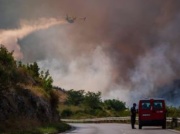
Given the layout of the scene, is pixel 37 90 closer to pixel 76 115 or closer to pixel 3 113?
pixel 3 113

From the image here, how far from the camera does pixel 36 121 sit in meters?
44.3

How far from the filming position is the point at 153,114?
4606 cm

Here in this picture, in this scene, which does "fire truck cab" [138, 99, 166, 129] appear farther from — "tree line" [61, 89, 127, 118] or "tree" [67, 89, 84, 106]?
"tree" [67, 89, 84, 106]

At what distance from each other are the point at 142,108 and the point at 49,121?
394 inches

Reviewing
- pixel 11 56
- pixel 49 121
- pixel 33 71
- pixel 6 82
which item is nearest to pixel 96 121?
pixel 33 71

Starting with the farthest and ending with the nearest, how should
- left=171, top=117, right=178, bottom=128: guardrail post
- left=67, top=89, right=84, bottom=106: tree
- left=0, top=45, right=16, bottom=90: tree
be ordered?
left=67, top=89, right=84, bottom=106: tree
left=171, top=117, right=178, bottom=128: guardrail post
left=0, top=45, right=16, bottom=90: tree

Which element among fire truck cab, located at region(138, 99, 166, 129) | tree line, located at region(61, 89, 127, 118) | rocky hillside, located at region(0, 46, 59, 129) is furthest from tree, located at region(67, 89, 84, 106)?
fire truck cab, located at region(138, 99, 166, 129)

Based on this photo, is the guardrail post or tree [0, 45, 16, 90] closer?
tree [0, 45, 16, 90]

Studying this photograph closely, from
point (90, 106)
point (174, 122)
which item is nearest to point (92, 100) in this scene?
point (90, 106)

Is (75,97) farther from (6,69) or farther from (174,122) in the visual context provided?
(6,69)

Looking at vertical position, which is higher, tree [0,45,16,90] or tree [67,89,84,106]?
tree [67,89,84,106]

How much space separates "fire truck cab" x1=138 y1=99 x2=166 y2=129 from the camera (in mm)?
46031

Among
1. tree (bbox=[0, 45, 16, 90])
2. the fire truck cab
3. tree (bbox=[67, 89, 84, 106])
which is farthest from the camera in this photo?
tree (bbox=[67, 89, 84, 106])

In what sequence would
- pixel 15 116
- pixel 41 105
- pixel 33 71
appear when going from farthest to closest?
pixel 33 71, pixel 41 105, pixel 15 116
